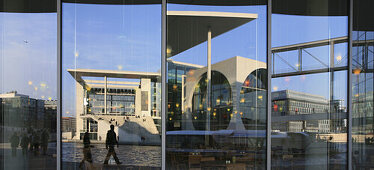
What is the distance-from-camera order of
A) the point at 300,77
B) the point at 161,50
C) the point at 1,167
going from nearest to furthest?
the point at 1,167
the point at 161,50
the point at 300,77

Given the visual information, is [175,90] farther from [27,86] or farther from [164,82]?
[27,86]

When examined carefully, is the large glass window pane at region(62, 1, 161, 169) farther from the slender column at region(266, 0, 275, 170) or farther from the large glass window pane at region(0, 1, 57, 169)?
the slender column at region(266, 0, 275, 170)

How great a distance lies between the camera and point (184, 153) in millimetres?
5504

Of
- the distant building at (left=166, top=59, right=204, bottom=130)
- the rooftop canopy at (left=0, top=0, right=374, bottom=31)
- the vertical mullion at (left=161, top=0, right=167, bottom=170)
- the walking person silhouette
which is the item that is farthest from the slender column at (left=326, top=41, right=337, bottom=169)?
the walking person silhouette

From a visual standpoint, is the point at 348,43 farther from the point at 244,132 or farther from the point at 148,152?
the point at 148,152

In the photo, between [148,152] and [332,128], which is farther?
[332,128]

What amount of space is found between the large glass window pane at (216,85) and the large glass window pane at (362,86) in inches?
75.9

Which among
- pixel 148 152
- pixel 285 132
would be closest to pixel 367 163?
pixel 285 132

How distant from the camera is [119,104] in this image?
213 inches

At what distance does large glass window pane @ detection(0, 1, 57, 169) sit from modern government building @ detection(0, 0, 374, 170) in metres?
0.02

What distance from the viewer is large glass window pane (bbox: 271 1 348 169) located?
578cm

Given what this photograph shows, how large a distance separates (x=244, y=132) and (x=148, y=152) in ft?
6.22

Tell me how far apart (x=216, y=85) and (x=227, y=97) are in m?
0.32

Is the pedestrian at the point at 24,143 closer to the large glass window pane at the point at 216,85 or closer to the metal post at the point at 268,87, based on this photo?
the large glass window pane at the point at 216,85
